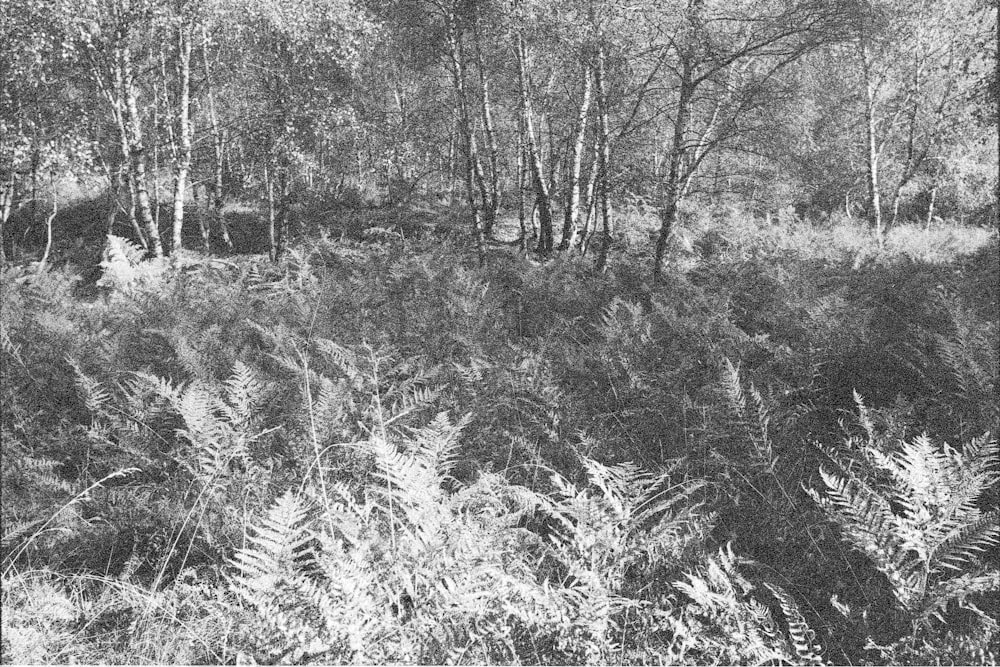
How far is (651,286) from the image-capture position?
789 centimetres

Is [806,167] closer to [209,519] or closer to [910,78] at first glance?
[209,519]

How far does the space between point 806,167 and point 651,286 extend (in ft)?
7.76

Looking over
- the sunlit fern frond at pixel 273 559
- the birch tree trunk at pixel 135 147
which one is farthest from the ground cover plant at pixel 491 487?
the birch tree trunk at pixel 135 147

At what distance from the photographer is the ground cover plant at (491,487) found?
78.4 inches

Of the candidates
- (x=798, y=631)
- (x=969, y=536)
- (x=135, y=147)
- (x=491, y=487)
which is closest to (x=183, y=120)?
(x=135, y=147)

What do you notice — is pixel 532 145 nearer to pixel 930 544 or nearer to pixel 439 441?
pixel 439 441

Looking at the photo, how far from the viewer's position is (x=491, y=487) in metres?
2.96

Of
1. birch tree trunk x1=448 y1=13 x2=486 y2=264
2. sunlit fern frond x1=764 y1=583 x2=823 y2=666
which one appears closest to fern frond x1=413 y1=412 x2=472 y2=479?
sunlit fern frond x1=764 y1=583 x2=823 y2=666

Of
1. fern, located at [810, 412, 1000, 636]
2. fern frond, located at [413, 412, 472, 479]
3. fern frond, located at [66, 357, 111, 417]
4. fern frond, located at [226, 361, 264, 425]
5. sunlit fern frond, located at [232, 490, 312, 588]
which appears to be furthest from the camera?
fern frond, located at [66, 357, 111, 417]

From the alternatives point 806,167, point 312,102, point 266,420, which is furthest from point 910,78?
point 266,420

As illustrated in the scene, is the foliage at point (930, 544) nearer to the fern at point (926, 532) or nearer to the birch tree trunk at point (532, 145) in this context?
the fern at point (926, 532)

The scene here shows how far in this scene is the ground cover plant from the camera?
6.53ft

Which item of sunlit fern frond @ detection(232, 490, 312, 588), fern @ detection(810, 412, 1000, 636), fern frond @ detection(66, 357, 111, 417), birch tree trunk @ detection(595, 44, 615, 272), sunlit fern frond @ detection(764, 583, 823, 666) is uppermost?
birch tree trunk @ detection(595, 44, 615, 272)

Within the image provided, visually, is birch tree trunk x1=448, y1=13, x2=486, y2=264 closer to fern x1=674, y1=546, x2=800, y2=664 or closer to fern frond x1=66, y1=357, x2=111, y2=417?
fern frond x1=66, y1=357, x2=111, y2=417
